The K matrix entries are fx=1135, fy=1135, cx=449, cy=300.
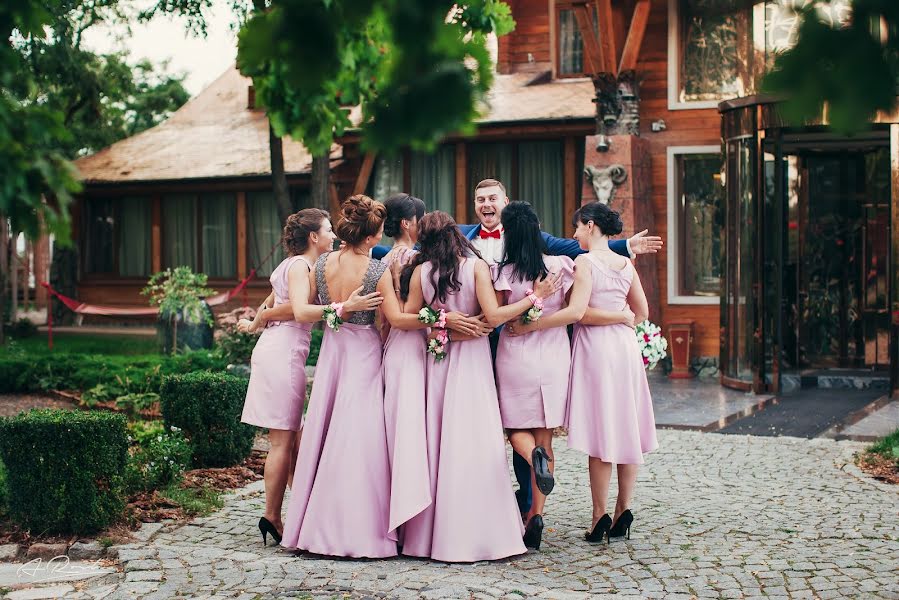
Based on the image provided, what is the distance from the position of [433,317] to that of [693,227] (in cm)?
990

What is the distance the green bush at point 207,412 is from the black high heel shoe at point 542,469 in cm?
319

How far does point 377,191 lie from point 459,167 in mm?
1517

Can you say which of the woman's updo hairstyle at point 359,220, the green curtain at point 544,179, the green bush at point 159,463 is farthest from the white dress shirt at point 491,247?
the green curtain at point 544,179

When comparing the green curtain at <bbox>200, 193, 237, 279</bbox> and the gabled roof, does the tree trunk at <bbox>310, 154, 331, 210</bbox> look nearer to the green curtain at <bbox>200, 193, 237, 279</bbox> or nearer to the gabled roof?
the gabled roof

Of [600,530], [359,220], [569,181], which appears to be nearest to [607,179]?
[569,181]

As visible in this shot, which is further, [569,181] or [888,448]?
[569,181]

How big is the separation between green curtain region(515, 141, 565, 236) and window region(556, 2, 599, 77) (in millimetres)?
1306

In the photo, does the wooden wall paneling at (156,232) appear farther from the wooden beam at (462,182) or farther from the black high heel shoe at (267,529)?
the black high heel shoe at (267,529)

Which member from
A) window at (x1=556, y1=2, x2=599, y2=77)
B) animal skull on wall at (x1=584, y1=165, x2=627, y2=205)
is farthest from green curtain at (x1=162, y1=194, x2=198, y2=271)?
animal skull on wall at (x1=584, y1=165, x2=627, y2=205)

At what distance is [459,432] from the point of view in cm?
596

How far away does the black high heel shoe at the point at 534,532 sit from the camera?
19.8 feet

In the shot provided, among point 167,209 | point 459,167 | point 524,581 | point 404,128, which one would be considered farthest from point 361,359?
point 167,209

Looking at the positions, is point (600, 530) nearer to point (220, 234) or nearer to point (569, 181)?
point (569, 181)

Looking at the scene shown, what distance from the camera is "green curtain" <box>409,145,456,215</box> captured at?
1892 cm
